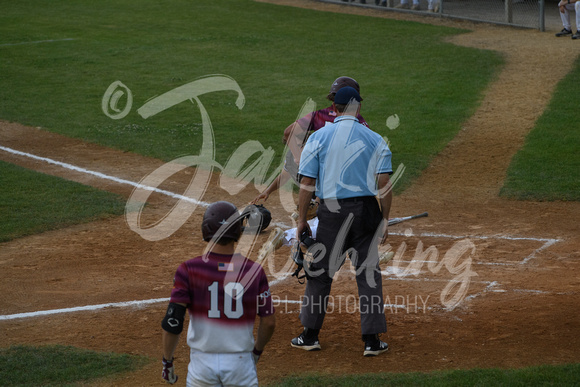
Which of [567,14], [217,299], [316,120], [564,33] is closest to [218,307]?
[217,299]

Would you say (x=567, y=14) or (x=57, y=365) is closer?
(x=57, y=365)

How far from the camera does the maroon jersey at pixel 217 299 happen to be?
4422 mm

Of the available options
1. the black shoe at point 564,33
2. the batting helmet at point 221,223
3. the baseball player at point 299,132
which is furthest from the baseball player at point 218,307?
the black shoe at point 564,33

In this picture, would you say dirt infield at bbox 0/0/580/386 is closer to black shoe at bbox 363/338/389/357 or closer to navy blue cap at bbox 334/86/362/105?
black shoe at bbox 363/338/389/357

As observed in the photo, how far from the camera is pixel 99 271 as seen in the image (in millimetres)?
8891

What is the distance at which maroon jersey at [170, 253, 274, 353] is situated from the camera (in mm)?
4422

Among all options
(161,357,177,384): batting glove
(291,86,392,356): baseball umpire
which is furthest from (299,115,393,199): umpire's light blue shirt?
(161,357,177,384): batting glove

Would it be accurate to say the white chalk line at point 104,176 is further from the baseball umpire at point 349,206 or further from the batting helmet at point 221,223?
the batting helmet at point 221,223

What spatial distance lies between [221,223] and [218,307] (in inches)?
21.4

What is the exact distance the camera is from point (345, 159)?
641cm

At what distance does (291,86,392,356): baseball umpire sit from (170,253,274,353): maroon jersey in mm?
2047

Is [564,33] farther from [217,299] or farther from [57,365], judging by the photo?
[217,299]

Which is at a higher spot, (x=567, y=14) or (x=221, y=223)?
(x=567, y=14)

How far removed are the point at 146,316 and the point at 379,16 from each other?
21315 mm
